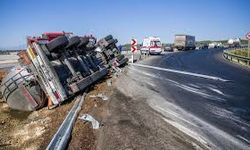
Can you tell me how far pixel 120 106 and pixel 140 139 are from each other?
10.8 feet

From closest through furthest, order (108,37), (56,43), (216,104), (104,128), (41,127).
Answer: (104,128), (41,127), (216,104), (56,43), (108,37)

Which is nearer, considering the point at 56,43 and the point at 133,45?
the point at 56,43

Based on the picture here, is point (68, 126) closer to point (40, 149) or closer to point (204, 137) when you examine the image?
point (40, 149)

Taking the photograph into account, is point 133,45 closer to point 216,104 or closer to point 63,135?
point 216,104

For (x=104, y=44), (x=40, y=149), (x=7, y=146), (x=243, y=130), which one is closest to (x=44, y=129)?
(x=7, y=146)

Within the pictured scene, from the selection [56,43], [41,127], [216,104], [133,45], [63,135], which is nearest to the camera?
[63,135]

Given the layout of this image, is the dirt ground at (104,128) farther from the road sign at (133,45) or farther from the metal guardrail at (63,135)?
the road sign at (133,45)

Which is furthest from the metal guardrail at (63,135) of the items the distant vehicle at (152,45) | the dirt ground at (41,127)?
the distant vehicle at (152,45)

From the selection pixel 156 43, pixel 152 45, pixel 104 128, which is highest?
pixel 104 128

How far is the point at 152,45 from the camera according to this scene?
141ft

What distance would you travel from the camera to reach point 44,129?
8484 mm

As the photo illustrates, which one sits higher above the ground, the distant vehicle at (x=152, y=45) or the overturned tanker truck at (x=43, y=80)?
the overturned tanker truck at (x=43, y=80)

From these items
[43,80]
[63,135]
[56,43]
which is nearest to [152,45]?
[56,43]

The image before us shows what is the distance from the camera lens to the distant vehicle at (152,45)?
140 ft
